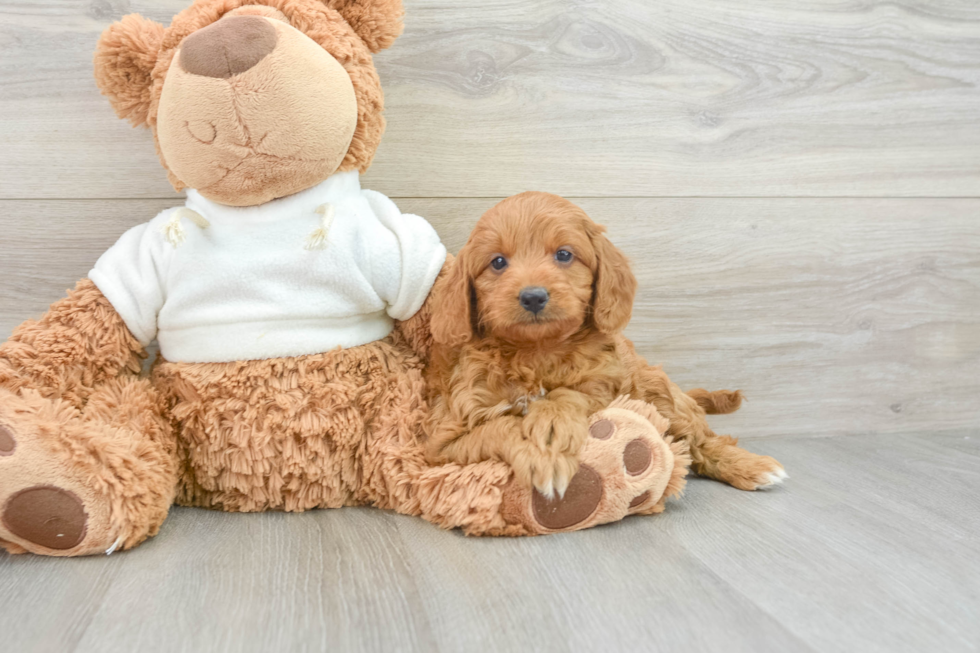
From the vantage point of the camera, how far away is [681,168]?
158cm

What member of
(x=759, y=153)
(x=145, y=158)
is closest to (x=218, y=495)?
(x=145, y=158)

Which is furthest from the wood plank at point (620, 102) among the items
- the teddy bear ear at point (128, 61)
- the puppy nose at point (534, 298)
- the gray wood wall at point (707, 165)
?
the puppy nose at point (534, 298)

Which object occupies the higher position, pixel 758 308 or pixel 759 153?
pixel 759 153

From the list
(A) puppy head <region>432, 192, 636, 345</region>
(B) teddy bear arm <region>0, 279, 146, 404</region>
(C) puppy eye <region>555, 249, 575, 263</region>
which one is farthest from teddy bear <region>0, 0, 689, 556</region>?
(C) puppy eye <region>555, 249, 575, 263</region>

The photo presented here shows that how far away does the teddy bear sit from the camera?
3.61 feet

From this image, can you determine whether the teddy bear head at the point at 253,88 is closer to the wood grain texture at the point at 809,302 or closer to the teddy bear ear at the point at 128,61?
the teddy bear ear at the point at 128,61

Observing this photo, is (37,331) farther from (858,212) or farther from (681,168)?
(858,212)

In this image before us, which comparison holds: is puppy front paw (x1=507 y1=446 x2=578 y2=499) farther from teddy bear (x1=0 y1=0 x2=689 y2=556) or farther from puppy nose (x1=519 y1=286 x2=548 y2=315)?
puppy nose (x1=519 y1=286 x2=548 y2=315)

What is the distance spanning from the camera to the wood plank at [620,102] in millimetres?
1382

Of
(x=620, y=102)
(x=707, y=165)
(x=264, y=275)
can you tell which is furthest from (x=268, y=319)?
(x=707, y=165)

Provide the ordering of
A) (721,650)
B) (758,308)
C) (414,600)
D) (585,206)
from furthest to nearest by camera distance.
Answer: (758,308) < (585,206) < (414,600) < (721,650)

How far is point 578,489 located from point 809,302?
2.90 ft

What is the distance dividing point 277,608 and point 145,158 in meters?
0.93

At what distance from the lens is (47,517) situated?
100 centimetres
